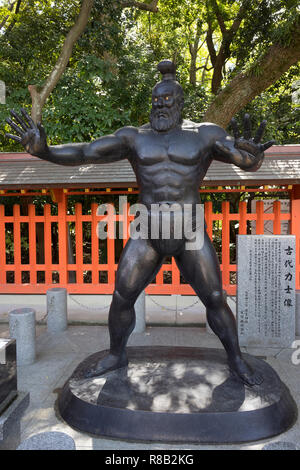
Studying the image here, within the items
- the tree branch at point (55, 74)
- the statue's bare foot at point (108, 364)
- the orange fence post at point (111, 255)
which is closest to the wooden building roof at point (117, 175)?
the orange fence post at point (111, 255)

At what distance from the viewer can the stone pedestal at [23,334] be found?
15.6ft

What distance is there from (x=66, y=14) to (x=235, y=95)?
5.17m

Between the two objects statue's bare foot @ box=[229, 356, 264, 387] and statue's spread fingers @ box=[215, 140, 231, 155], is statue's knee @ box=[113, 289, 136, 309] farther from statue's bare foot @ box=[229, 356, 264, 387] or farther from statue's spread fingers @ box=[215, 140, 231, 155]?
statue's spread fingers @ box=[215, 140, 231, 155]

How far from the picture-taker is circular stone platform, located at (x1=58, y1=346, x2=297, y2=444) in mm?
3072

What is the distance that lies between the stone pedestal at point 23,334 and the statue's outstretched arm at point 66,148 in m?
A: 2.25

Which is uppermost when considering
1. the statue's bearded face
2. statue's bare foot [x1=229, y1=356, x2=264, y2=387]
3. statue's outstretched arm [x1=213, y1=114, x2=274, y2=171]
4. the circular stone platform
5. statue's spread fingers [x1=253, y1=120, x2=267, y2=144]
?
the statue's bearded face

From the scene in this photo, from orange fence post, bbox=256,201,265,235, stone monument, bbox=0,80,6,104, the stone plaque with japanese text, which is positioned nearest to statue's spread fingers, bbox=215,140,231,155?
the stone plaque with japanese text

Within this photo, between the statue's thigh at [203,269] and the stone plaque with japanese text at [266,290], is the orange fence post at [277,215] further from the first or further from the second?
the statue's thigh at [203,269]

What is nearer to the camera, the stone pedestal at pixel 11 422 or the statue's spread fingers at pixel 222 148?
the stone pedestal at pixel 11 422

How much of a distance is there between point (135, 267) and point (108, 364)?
3.32 ft

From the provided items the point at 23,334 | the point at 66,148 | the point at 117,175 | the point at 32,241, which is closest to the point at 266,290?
the point at 117,175

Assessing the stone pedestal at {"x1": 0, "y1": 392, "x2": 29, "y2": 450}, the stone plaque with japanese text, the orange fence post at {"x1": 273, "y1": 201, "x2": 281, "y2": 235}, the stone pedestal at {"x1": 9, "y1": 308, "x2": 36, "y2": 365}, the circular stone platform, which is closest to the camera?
the stone pedestal at {"x1": 0, "y1": 392, "x2": 29, "y2": 450}
